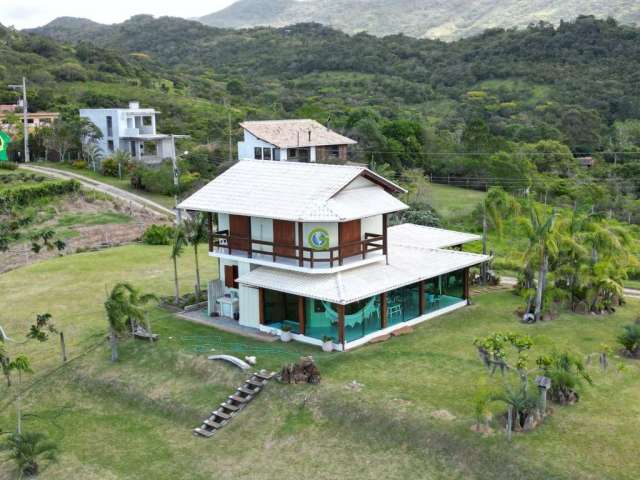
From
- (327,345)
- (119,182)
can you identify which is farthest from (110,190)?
(327,345)

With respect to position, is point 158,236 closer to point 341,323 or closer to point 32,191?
point 32,191

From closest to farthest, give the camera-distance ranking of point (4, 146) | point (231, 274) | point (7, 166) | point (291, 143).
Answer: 1. point (231, 274)
2. point (291, 143)
3. point (7, 166)
4. point (4, 146)

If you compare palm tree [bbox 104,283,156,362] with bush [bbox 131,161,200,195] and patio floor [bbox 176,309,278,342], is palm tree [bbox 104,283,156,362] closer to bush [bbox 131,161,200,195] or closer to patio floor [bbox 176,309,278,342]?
patio floor [bbox 176,309,278,342]

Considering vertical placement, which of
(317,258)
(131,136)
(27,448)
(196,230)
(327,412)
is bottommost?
(27,448)

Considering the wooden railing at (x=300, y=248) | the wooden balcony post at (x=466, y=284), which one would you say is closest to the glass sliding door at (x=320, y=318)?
the wooden railing at (x=300, y=248)

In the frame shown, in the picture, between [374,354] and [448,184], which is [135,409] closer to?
[374,354]

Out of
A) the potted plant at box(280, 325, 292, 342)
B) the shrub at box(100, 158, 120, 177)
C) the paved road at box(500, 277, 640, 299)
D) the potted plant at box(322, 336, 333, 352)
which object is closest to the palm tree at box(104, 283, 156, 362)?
the potted plant at box(280, 325, 292, 342)
